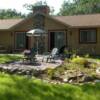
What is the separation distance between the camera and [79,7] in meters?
63.1

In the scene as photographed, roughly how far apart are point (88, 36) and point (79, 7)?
113 feet

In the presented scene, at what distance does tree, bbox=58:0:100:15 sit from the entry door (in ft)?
78.1

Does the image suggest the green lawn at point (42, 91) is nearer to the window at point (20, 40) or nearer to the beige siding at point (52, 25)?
the beige siding at point (52, 25)

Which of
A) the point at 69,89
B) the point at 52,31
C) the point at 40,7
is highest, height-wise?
the point at 40,7

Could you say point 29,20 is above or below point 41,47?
above

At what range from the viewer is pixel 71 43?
96.9ft

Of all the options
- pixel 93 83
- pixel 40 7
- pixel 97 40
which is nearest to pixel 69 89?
pixel 93 83

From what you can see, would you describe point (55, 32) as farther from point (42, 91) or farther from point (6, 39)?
point (42, 91)

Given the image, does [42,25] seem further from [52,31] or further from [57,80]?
[57,80]

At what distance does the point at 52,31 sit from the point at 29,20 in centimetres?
253

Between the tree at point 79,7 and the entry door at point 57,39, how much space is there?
23.8 m

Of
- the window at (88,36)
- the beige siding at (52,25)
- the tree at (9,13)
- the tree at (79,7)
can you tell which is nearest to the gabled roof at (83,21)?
the beige siding at (52,25)

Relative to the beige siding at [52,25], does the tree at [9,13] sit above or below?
above

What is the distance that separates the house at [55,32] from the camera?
28875mm
